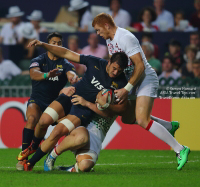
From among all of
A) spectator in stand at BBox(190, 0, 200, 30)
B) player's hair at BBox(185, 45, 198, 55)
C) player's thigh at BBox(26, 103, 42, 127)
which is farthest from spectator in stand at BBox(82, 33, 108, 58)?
player's thigh at BBox(26, 103, 42, 127)

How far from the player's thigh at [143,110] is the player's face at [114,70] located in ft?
1.83

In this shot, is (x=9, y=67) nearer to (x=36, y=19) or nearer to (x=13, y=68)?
(x=13, y=68)

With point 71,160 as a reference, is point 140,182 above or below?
above

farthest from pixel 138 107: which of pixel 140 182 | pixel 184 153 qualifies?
pixel 140 182

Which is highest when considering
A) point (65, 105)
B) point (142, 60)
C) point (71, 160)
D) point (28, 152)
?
point (142, 60)

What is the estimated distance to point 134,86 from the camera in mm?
6703

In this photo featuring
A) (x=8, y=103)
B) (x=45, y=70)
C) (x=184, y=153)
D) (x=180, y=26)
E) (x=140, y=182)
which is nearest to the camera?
(x=140, y=182)

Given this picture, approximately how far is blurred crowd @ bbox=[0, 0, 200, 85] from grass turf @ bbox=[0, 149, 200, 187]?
2930 mm

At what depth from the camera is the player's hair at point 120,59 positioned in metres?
6.00

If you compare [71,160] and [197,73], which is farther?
[197,73]

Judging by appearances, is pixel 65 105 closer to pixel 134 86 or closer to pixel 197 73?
pixel 134 86

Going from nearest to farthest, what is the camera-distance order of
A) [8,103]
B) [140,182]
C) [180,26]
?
1. [140,182]
2. [8,103]
3. [180,26]

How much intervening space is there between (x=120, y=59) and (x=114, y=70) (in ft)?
0.54

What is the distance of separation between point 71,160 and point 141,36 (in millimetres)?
4854
